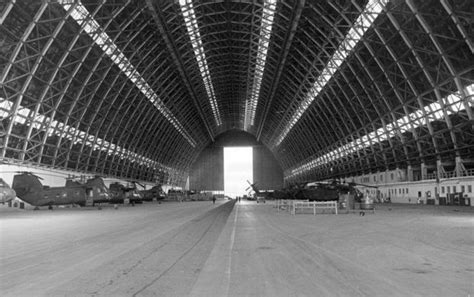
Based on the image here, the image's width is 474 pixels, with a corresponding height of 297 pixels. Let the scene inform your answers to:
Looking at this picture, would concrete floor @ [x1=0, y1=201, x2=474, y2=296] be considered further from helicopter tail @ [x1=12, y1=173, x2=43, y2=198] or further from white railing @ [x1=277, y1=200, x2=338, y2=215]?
helicopter tail @ [x1=12, y1=173, x2=43, y2=198]

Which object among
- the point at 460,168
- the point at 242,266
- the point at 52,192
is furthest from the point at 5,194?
the point at 460,168

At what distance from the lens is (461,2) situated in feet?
102

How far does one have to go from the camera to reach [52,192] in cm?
4206

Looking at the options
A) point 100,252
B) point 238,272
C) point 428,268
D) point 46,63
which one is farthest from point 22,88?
point 428,268

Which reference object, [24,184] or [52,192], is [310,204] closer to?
[52,192]

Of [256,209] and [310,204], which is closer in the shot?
[310,204]

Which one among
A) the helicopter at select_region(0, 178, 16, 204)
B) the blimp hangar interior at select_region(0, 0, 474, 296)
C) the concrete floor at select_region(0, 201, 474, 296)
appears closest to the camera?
the concrete floor at select_region(0, 201, 474, 296)

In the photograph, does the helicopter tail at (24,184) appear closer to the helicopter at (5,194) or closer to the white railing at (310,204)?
the helicopter at (5,194)

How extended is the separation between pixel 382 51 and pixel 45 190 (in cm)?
3976

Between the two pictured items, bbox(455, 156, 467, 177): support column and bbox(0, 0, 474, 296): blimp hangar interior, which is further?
bbox(455, 156, 467, 177): support column

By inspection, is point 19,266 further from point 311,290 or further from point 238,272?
point 311,290

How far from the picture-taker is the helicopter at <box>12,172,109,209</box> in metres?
40.9

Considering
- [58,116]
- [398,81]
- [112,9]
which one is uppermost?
[112,9]

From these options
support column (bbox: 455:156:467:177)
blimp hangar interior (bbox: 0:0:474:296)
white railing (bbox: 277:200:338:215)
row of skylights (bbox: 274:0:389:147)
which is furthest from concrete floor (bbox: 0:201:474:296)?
support column (bbox: 455:156:467:177)
